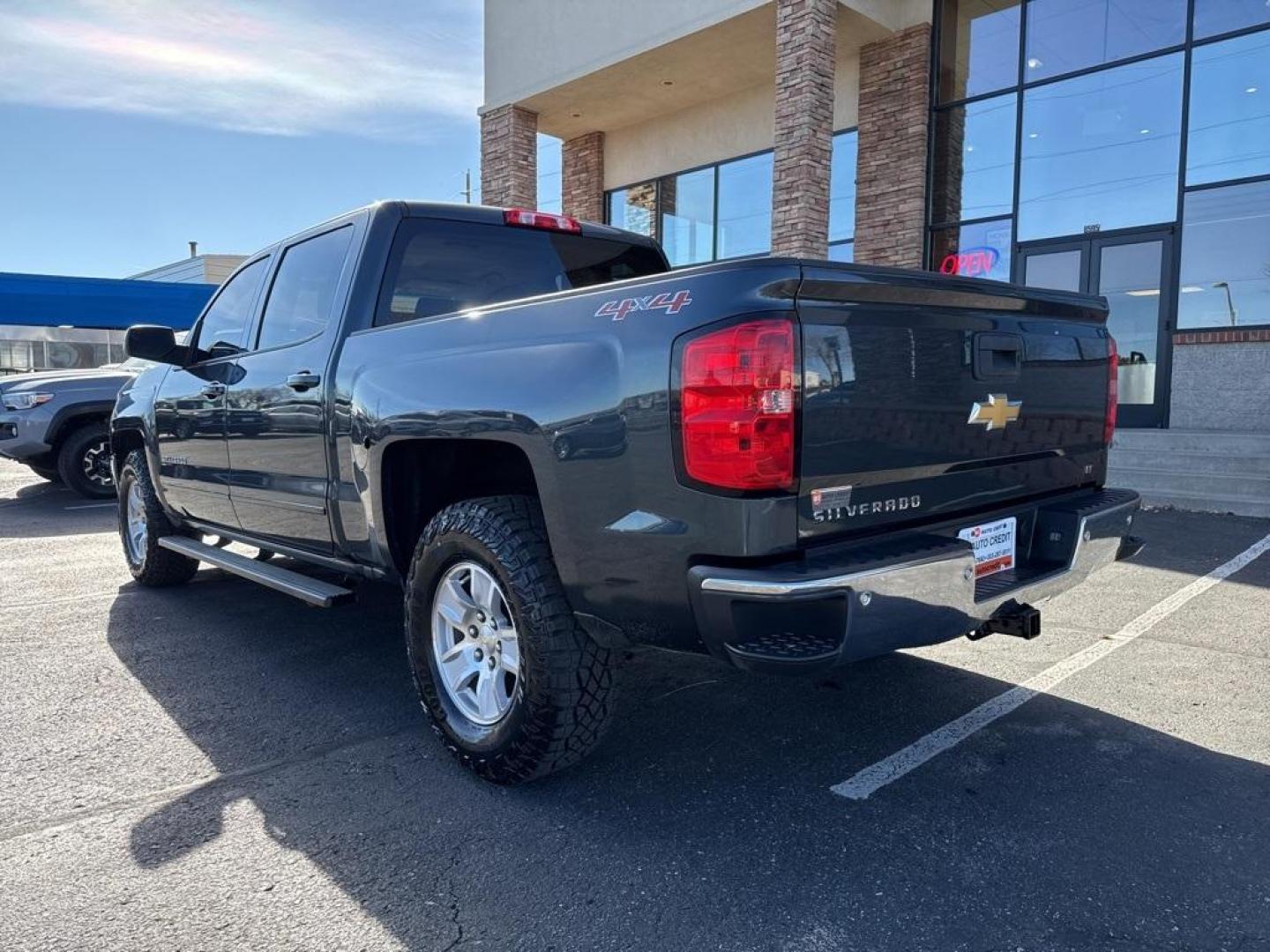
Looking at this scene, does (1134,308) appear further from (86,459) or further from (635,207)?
(86,459)

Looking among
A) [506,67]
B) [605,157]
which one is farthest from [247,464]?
[605,157]

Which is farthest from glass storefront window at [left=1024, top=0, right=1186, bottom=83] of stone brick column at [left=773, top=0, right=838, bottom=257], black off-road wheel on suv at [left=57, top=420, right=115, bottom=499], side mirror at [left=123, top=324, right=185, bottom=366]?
black off-road wheel on suv at [left=57, top=420, right=115, bottom=499]

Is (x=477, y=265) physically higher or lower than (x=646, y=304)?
higher

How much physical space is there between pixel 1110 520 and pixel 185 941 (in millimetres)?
3152

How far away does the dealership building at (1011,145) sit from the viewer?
1003cm

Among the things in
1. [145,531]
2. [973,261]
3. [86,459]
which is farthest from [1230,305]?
[86,459]

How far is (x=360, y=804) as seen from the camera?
2.79 meters

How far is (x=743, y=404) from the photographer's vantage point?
2.24m

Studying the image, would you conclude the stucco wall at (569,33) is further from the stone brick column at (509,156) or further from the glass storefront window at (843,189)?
the glass storefront window at (843,189)

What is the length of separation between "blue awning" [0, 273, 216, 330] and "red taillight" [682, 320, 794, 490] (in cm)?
2441

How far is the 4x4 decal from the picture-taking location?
2.34 m

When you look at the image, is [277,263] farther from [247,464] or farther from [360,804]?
[360,804]

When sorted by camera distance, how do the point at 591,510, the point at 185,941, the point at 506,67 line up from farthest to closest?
the point at 506,67 < the point at 591,510 < the point at 185,941

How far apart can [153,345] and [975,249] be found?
10.7m
